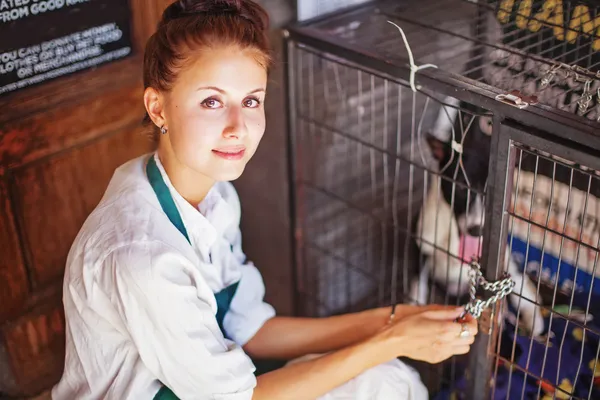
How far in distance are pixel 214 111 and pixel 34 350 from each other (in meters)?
0.73

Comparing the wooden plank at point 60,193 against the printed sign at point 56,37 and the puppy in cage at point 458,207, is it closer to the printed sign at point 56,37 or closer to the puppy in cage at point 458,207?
the printed sign at point 56,37

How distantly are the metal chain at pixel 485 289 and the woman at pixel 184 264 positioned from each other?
0.03 meters

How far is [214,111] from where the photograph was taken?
4.33ft

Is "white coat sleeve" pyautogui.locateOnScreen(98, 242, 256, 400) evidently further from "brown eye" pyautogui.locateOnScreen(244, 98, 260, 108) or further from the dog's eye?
the dog's eye

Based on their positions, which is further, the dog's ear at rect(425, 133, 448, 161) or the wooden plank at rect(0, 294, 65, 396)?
the dog's ear at rect(425, 133, 448, 161)

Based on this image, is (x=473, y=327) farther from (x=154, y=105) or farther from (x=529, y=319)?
(x=154, y=105)

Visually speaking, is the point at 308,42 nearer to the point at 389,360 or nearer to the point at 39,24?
the point at 39,24

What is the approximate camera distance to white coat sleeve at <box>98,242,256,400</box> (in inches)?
49.3

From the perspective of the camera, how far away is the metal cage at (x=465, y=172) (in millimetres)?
1419

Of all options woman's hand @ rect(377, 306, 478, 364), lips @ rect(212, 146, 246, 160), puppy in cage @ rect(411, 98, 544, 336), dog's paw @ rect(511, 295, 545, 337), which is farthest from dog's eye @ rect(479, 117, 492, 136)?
lips @ rect(212, 146, 246, 160)

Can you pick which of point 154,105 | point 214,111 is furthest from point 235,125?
point 154,105

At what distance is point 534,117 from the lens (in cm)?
131

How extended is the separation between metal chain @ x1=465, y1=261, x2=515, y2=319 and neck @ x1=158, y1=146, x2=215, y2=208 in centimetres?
56

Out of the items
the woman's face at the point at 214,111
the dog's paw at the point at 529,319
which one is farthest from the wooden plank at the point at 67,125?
the dog's paw at the point at 529,319
